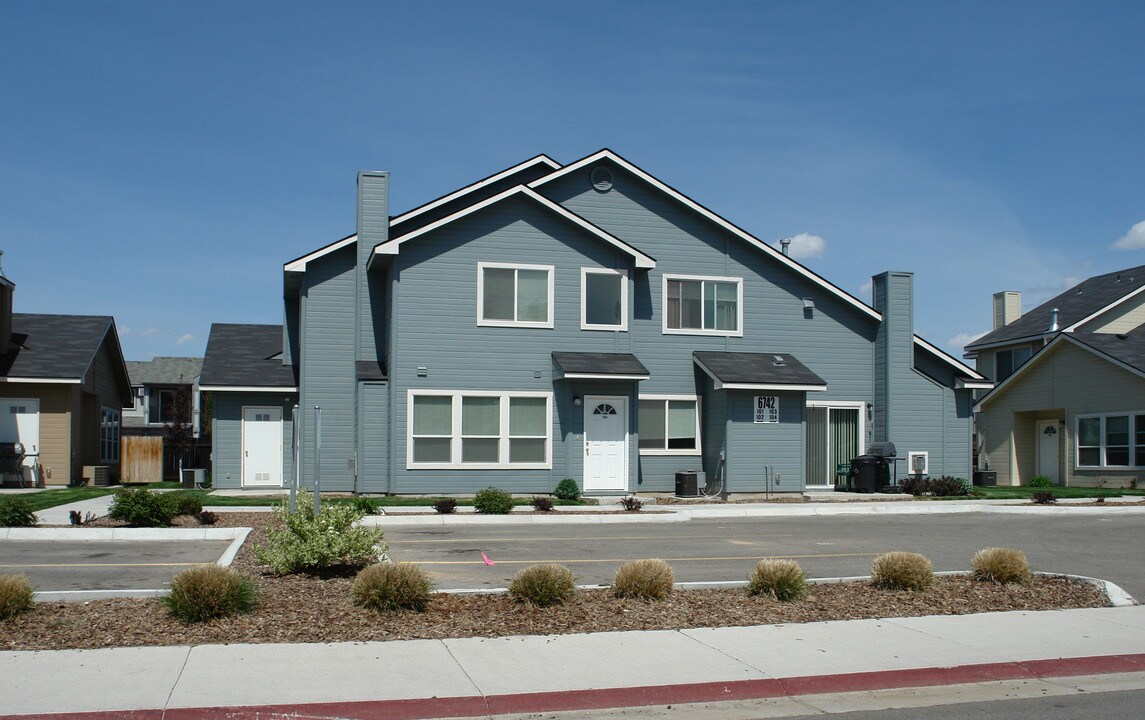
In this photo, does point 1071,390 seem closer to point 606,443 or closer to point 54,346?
point 606,443

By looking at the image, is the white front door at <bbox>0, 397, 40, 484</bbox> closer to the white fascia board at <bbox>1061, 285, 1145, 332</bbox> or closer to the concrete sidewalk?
the concrete sidewalk

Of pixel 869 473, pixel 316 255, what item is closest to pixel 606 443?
pixel 869 473

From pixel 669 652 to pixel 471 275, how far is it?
17.7 meters

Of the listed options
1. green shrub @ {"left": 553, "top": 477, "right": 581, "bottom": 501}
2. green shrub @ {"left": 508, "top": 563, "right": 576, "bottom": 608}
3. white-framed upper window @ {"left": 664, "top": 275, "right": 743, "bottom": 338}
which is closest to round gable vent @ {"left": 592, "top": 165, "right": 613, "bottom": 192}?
white-framed upper window @ {"left": 664, "top": 275, "right": 743, "bottom": 338}

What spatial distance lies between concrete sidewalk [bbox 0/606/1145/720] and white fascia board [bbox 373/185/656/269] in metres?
16.7

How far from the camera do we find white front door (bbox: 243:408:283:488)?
28.2 meters

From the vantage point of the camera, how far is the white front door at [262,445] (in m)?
28.2

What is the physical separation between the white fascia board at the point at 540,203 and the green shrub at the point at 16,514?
392 inches

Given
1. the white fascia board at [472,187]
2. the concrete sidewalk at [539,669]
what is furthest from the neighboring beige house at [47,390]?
the concrete sidewalk at [539,669]

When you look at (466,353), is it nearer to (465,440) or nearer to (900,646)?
(465,440)

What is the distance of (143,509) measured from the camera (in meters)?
17.9

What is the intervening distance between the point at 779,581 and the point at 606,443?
50.3 ft

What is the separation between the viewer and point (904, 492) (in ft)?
93.5

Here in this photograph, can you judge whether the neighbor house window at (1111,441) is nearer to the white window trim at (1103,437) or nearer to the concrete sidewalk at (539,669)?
the white window trim at (1103,437)
